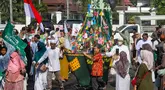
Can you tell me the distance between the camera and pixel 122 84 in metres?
10.8

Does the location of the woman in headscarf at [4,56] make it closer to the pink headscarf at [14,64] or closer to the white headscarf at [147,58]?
the pink headscarf at [14,64]

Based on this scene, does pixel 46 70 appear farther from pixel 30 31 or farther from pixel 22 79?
pixel 30 31

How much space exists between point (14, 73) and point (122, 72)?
2451 millimetres

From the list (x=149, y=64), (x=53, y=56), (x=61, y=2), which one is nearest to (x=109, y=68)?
(x=53, y=56)

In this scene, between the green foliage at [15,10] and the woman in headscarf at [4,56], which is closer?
the woman in headscarf at [4,56]

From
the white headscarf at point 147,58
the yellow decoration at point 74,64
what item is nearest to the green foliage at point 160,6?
the yellow decoration at point 74,64

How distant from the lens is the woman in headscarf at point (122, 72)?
1036cm

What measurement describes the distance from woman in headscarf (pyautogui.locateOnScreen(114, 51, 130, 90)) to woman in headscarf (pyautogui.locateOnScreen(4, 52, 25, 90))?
2158 millimetres

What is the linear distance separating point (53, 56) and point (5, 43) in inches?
89.9

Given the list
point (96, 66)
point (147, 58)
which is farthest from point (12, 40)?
point (147, 58)

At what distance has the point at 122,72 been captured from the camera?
10547 mm

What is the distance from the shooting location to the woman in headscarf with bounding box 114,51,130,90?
10.4 meters

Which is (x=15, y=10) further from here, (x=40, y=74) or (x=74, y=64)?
(x=40, y=74)

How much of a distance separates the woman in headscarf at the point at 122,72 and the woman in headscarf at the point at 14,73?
7.08 ft
